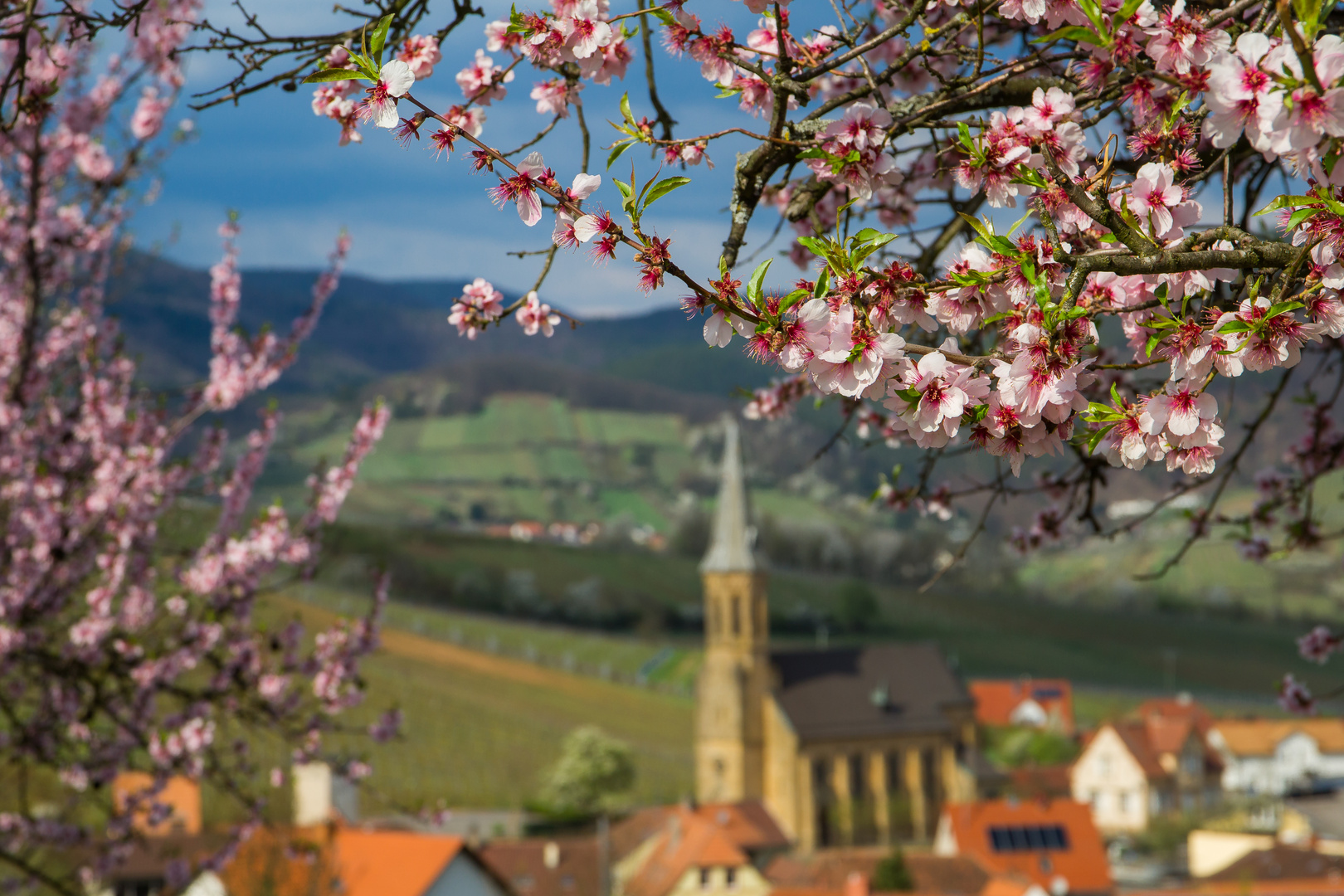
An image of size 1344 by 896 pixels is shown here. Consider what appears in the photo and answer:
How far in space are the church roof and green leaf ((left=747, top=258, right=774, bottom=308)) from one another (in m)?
68.9

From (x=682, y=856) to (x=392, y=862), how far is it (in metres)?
18.4

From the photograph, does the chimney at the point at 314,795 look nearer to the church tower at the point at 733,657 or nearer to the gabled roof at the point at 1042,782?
the church tower at the point at 733,657

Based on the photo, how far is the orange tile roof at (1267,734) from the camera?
77.2 m

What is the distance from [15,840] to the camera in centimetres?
998

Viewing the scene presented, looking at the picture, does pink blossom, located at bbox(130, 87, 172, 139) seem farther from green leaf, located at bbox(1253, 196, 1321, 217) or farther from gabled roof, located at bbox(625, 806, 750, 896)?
gabled roof, located at bbox(625, 806, 750, 896)

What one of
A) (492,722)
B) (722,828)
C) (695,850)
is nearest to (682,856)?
(695,850)

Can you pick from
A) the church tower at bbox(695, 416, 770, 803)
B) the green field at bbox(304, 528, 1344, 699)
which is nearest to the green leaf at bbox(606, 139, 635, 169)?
the church tower at bbox(695, 416, 770, 803)

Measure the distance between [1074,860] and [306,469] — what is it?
169m

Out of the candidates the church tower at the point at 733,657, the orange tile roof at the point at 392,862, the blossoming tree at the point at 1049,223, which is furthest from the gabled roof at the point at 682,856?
the blossoming tree at the point at 1049,223

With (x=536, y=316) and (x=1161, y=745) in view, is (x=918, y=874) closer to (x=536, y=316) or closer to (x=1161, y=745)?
(x=1161, y=745)

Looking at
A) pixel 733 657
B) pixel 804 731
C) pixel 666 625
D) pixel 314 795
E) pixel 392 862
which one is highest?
pixel 666 625

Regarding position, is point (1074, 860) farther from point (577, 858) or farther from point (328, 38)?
point (328, 38)

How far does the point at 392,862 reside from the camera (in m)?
23.3

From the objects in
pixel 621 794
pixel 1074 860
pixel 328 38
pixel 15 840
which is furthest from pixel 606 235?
pixel 621 794
